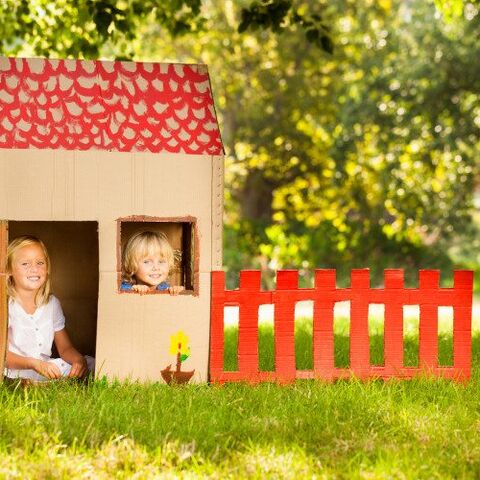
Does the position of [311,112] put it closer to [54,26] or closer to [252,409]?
[54,26]

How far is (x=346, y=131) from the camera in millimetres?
19734

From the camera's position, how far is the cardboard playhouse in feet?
19.2

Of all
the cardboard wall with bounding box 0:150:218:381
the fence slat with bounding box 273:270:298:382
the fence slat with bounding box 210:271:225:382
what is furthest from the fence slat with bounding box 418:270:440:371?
the cardboard wall with bounding box 0:150:218:381

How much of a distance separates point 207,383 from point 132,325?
62 centimetres

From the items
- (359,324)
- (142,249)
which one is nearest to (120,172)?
(142,249)

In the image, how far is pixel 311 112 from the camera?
21.3 m

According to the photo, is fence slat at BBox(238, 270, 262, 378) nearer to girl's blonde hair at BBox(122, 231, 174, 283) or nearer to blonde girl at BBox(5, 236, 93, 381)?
girl's blonde hair at BBox(122, 231, 174, 283)

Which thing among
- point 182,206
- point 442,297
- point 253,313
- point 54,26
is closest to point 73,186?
point 182,206

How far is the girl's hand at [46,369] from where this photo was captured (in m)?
6.09

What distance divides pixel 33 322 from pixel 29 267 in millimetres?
396

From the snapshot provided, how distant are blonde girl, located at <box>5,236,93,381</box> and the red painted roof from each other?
833mm

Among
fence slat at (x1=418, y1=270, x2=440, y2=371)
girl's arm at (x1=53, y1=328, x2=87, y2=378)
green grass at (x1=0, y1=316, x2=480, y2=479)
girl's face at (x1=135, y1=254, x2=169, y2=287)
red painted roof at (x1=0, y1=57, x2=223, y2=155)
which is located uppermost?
red painted roof at (x1=0, y1=57, x2=223, y2=155)

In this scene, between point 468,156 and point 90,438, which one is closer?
point 90,438

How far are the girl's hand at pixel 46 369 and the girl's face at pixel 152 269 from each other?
82 cm
